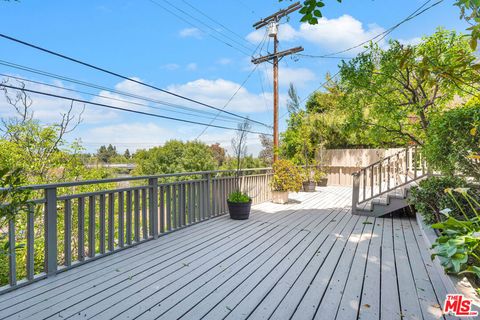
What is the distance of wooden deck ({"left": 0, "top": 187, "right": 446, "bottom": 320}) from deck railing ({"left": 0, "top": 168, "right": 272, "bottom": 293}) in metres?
0.17

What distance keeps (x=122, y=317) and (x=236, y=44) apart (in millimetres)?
10059

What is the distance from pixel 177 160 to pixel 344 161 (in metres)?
12.5

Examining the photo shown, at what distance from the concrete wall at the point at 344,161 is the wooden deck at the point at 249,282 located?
23.3 feet

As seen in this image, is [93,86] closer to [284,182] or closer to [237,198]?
[237,198]

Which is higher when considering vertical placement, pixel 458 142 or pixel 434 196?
pixel 458 142

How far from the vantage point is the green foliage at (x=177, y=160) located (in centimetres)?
1941

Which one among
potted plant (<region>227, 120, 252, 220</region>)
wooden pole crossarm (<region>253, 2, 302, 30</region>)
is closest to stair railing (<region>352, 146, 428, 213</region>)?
potted plant (<region>227, 120, 252, 220</region>)

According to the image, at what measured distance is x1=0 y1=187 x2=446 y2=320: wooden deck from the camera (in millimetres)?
1903

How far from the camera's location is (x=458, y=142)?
3.08 m

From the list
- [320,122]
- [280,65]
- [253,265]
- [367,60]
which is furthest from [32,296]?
[320,122]

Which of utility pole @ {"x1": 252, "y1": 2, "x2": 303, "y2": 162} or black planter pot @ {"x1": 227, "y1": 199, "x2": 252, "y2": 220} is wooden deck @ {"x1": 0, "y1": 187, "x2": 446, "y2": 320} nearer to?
black planter pot @ {"x1": 227, "y1": 199, "x2": 252, "y2": 220}

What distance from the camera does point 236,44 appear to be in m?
10.2

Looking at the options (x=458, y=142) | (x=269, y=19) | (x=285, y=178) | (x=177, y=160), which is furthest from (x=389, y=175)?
(x=177, y=160)

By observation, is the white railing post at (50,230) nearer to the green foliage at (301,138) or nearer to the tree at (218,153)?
the green foliage at (301,138)
